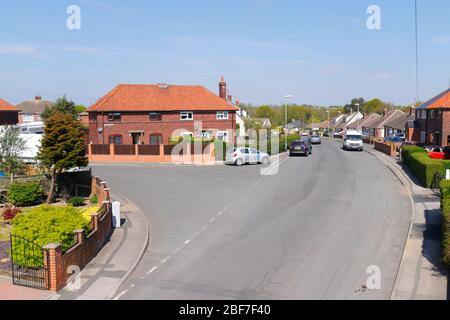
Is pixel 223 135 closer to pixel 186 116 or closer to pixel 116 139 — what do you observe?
pixel 186 116

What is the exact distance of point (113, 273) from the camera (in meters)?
11.6

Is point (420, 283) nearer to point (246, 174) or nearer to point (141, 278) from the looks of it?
point (141, 278)

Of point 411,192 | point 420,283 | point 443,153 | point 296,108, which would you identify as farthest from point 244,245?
point 296,108

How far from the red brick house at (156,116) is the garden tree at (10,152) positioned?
1908 cm

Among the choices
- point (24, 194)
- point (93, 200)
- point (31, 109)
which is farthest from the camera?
point (31, 109)

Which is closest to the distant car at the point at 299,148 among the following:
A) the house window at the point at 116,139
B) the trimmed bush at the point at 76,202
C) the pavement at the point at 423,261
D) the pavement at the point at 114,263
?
the house window at the point at 116,139

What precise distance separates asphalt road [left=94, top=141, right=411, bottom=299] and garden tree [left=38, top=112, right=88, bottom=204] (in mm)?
3447

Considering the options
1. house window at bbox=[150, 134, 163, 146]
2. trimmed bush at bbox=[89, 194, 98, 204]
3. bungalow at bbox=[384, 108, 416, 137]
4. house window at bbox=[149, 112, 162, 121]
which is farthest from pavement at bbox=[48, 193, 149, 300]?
bungalow at bbox=[384, 108, 416, 137]

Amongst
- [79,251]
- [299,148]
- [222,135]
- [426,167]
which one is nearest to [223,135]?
[222,135]

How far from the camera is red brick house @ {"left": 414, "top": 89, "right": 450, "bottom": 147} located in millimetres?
43969

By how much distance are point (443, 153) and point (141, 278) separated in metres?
28.1

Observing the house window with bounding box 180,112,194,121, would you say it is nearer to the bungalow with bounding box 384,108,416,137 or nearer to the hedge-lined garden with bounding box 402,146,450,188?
the hedge-lined garden with bounding box 402,146,450,188

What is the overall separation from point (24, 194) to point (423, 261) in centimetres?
1702

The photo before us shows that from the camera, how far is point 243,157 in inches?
1346
